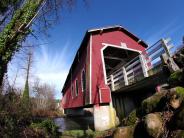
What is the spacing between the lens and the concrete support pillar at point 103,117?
13.4m

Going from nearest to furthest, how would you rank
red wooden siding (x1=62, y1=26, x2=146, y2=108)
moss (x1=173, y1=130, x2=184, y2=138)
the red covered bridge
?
moss (x1=173, y1=130, x2=184, y2=138), the red covered bridge, red wooden siding (x1=62, y1=26, x2=146, y2=108)

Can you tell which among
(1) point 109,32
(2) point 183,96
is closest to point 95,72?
(1) point 109,32

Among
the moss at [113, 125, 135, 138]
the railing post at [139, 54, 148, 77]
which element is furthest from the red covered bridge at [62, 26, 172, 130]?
the moss at [113, 125, 135, 138]

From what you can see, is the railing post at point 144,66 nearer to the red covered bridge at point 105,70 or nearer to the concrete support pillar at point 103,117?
the red covered bridge at point 105,70

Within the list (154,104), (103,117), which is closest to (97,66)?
(103,117)

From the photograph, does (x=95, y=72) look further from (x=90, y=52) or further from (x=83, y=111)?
(x=83, y=111)

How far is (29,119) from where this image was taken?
38.6 feet

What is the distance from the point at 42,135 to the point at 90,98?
5.48m

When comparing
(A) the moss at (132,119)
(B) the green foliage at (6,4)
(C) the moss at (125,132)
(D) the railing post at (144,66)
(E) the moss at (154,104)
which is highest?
(B) the green foliage at (6,4)

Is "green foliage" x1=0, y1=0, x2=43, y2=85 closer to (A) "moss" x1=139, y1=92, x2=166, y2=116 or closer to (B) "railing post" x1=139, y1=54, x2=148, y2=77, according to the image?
(A) "moss" x1=139, y1=92, x2=166, y2=116

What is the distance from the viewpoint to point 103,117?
13.6 m

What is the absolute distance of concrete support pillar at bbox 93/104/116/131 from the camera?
43.8 ft

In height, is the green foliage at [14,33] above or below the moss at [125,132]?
above

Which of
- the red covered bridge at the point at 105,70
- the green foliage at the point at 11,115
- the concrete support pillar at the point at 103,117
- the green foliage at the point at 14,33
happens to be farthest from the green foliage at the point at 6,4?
the concrete support pillar at the point at 103,117
